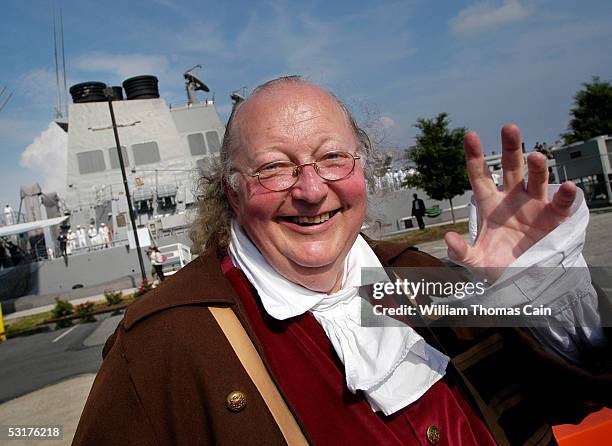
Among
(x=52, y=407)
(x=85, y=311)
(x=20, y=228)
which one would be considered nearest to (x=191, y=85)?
(x=20, y=228)

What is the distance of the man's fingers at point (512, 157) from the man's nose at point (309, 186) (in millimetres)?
669

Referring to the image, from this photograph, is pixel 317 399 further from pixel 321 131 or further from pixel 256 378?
pixel 321 131

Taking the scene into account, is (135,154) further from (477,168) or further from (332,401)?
(477,168)

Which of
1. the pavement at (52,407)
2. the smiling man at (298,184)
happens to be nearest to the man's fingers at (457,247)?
the smiling man at (298,184)

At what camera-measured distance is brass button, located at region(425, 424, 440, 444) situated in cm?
174

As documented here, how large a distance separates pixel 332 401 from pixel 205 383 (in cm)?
45

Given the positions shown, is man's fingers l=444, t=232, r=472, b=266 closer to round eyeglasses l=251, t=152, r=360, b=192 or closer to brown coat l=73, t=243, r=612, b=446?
brown coat l=73, t=243, r=612, b=446

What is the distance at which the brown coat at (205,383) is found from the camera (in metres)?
1.59

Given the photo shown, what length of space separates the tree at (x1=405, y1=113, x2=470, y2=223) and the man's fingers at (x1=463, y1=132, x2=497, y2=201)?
19899 mm

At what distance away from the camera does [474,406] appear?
1882mm

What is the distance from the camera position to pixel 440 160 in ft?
71.1

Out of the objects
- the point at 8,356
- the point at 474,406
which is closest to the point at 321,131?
the point at 474,406

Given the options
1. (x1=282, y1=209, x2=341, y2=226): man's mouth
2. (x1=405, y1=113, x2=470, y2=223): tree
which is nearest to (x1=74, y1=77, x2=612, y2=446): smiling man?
(x1=282, y1=209, x2=341, y2=226): man's mouth

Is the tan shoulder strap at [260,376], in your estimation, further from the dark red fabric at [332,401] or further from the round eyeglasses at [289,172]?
the round eyeglasses at [289,172]
